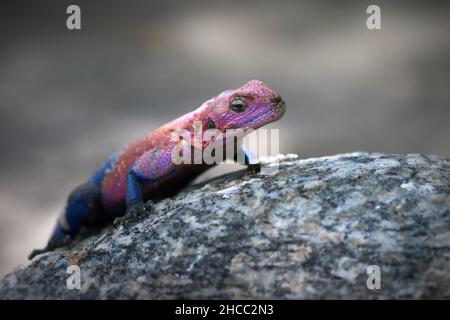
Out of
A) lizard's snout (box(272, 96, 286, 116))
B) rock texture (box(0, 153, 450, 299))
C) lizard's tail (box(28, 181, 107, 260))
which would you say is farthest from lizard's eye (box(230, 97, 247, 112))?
lizard's tail (box(28, 181, 107, 260))

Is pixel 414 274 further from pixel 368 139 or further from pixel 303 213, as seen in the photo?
pixel 368 139

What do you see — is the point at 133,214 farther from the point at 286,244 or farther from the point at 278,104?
the point at 278,104

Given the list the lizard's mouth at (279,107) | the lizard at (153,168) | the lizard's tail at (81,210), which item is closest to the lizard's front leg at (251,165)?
the lizard at (153,168)

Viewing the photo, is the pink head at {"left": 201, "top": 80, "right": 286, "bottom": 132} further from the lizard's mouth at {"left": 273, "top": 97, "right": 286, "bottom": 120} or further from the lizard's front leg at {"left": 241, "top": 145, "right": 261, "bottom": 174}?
the lizard's front leg at {"left": 241, "top": 145, "right": 261, "bottom": 174}

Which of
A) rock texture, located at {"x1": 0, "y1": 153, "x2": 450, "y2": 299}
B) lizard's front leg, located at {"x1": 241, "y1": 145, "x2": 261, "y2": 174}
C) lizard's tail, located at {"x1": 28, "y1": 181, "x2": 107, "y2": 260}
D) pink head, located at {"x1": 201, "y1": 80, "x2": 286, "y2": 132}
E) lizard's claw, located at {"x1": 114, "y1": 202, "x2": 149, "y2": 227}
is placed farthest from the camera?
lizard's tail, located at {"x1": 28, "y1": 181, "x2": 107, "y2": 260}

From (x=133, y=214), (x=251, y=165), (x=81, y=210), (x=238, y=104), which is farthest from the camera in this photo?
(x=81, y=210)

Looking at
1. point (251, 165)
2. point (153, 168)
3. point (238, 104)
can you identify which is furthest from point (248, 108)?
point (153, 168)

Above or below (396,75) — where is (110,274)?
below
